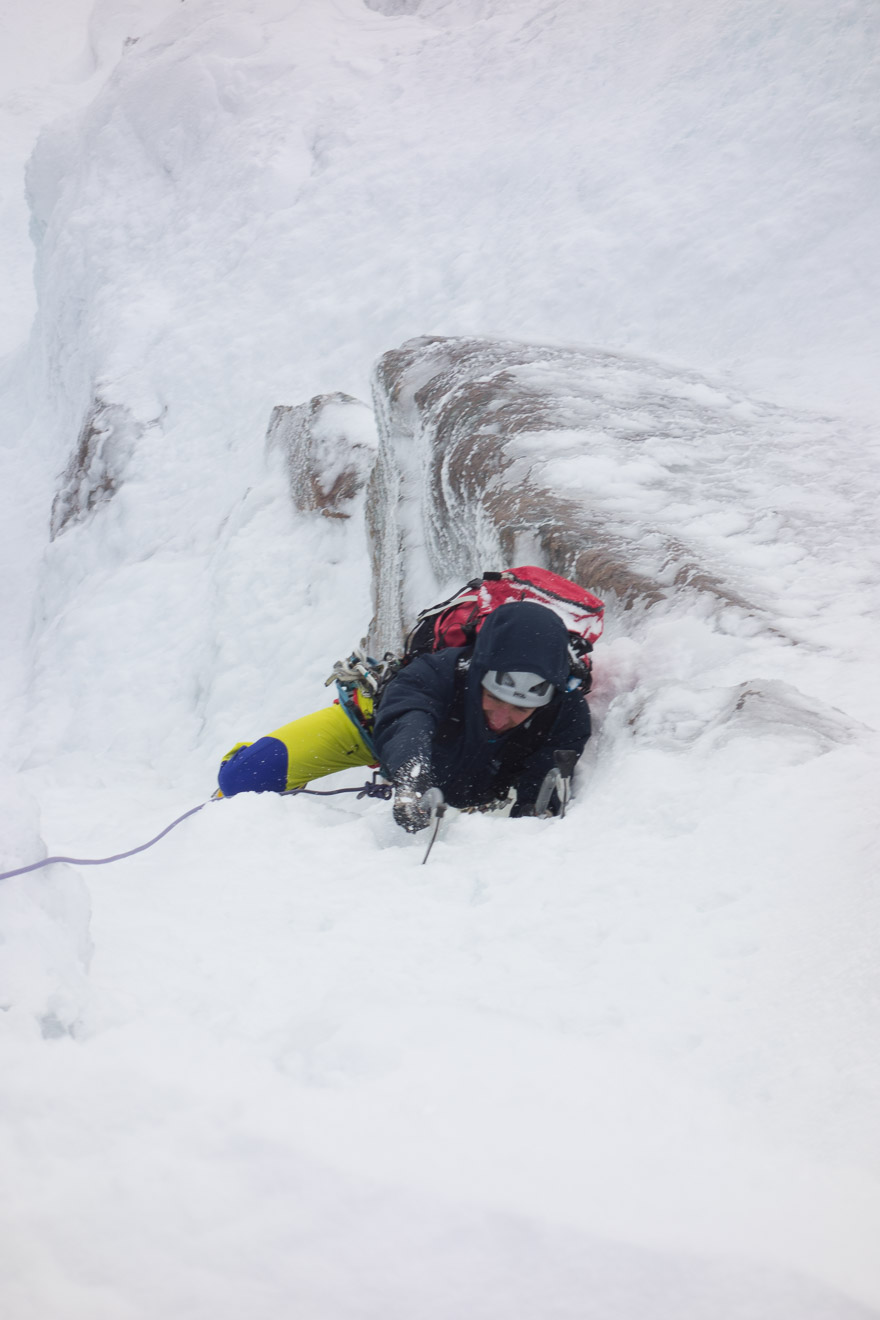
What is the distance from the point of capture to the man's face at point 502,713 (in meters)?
3.02

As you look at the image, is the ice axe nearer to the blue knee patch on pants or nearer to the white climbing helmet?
the white climbing helmet

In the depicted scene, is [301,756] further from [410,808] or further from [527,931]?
[527,931]

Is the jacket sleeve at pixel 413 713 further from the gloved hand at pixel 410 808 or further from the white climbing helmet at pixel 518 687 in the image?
the white climbing helmet at pixel 518 687

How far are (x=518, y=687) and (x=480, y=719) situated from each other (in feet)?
0.85

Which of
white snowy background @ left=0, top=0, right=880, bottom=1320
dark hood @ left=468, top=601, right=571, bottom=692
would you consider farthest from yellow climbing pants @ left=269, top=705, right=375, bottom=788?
dark hood @ left=468, top=601, right=571, bottom=692

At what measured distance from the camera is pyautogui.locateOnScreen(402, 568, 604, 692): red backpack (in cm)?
314

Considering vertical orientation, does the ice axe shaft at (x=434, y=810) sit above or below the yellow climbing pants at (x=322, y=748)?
above

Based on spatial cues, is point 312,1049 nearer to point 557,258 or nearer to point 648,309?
point 648,309

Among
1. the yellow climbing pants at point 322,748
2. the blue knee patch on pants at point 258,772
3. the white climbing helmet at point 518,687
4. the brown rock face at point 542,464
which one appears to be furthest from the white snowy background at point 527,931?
the yellow climbing pants at point 322,748

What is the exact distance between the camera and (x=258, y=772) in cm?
385

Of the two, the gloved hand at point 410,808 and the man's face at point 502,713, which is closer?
the gloved hand at point 410,808

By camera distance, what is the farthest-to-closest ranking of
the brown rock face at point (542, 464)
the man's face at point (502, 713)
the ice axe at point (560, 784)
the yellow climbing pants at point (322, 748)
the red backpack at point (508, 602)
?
1. the yellow climbing pants at point (322, 748)
2. the brown rock face at point (542, 464)
3. the red backpack at point (508, 602)
4. the man's face at point (502, 713)
5. the ice axe at point (560, 784)

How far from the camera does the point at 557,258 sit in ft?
31.2

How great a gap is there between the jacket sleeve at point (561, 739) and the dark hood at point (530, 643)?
15cm
